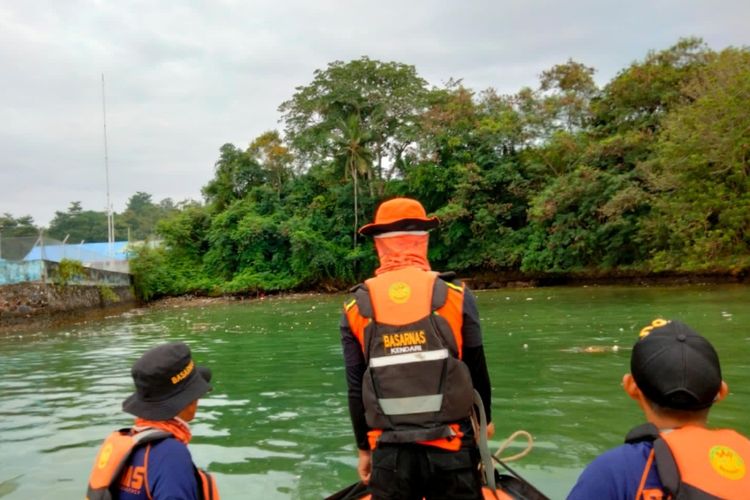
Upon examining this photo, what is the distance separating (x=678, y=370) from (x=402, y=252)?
4.22ft

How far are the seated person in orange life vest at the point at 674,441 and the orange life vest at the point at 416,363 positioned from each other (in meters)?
0.76

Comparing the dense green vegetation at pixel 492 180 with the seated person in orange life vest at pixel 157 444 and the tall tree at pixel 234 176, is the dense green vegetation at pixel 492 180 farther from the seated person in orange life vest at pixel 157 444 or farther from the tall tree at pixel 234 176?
the seated person in orange life vest at pixel 157 444

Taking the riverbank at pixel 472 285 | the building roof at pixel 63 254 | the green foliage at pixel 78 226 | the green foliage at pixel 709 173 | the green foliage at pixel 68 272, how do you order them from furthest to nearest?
the green foliage at pixel 78 226
the green foliage at pixel 68 272
the building roof at pixel 63 254
the green foliage at pixel 709 173
the riverbank at pixel 472 285

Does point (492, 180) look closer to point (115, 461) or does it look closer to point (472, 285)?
point (472, 285)

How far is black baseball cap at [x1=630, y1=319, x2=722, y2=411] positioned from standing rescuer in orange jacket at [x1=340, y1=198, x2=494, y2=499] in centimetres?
85

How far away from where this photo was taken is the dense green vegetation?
23.0 m

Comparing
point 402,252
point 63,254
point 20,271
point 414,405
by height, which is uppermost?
point 63,254

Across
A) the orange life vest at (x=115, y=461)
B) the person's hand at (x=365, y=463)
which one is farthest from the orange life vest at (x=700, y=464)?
the orange life vest at (x=115, y=461)

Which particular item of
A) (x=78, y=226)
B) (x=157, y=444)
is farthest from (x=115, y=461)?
(x=78, y=226)

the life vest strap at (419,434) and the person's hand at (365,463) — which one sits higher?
the life vest strap at (419,434)

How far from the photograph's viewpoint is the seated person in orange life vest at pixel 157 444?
7.20ft

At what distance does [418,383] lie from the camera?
2.51 metres

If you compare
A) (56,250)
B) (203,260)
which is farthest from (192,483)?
(203,260)

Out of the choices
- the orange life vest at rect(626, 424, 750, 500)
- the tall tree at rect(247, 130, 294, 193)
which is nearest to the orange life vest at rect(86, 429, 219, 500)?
the orange life vest at rect(626, 424, 750, 500)
